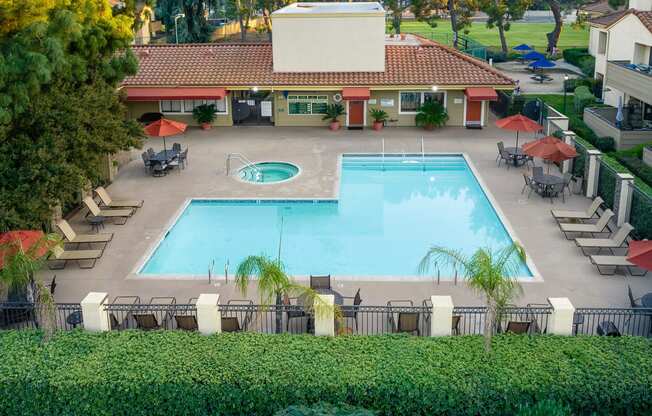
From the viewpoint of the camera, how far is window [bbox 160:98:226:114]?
36906mm

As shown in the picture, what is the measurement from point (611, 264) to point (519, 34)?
2824 inches

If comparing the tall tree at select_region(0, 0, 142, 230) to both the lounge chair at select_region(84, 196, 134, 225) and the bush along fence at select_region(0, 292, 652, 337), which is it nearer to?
the lounge chair at select_region(84, 196, 134, 225)

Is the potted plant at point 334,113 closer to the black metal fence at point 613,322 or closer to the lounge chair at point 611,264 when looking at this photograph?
the lounge chair at point 611,264

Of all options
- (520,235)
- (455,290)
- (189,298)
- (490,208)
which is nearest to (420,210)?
(490,208)

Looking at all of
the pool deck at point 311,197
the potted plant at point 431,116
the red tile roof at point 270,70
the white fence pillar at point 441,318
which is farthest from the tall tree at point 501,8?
the white fence pillar at point 441,318

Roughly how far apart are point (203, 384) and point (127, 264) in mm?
8161

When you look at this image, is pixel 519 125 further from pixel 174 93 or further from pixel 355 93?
pixel 174 93

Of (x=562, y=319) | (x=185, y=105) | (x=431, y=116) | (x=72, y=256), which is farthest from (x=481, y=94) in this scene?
(x=562, y=319)

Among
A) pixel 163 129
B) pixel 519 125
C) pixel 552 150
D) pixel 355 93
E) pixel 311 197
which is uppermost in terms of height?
pixel 355 93

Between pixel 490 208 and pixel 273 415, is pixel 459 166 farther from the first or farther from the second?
pixel 273 415

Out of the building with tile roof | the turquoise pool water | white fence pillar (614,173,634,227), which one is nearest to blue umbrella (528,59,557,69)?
the building with tile roof

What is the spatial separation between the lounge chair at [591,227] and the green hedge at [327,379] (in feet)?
27.1

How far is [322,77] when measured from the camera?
35.6m

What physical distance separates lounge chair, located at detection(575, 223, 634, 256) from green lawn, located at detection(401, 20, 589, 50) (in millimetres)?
52117
